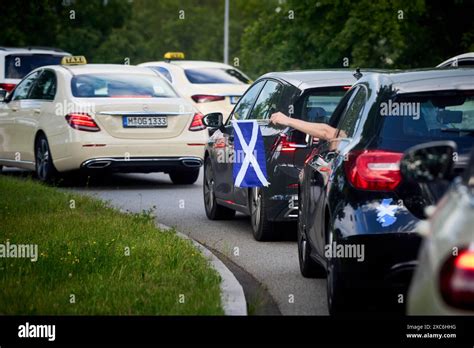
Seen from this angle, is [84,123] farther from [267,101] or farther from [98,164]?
[267,101]

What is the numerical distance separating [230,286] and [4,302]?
1.59 m

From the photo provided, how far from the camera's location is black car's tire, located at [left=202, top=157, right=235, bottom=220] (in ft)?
46.5

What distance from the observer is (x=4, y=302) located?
7.98 meters

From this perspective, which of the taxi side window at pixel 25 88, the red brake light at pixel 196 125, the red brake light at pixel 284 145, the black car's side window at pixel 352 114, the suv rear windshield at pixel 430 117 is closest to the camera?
the suv rear windshield at pixel 430 117

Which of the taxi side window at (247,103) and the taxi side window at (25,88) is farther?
the taxi side window at (25,88)

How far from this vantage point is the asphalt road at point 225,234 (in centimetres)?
920

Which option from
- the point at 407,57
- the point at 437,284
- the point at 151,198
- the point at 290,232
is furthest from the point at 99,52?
the point at 437,284

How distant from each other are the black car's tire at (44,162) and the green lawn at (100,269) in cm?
484

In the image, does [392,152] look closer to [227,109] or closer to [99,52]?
[227,109]

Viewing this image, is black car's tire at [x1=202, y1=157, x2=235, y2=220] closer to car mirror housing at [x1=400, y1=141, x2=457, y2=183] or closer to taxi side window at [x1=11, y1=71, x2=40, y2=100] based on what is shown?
taxi side window at [x1=11, y1=71, x2=40, y2=100]

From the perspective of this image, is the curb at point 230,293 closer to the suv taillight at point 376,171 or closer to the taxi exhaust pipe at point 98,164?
the suv taillight at point 376,171

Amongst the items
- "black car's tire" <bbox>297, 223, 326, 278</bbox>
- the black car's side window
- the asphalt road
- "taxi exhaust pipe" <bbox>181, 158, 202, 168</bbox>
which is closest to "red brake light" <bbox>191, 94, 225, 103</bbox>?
the asphalt road

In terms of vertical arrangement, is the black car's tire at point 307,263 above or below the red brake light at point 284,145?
below

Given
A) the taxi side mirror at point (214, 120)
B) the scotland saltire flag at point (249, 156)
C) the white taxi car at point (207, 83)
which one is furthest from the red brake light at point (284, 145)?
the white taxi car at point (207, 83)
